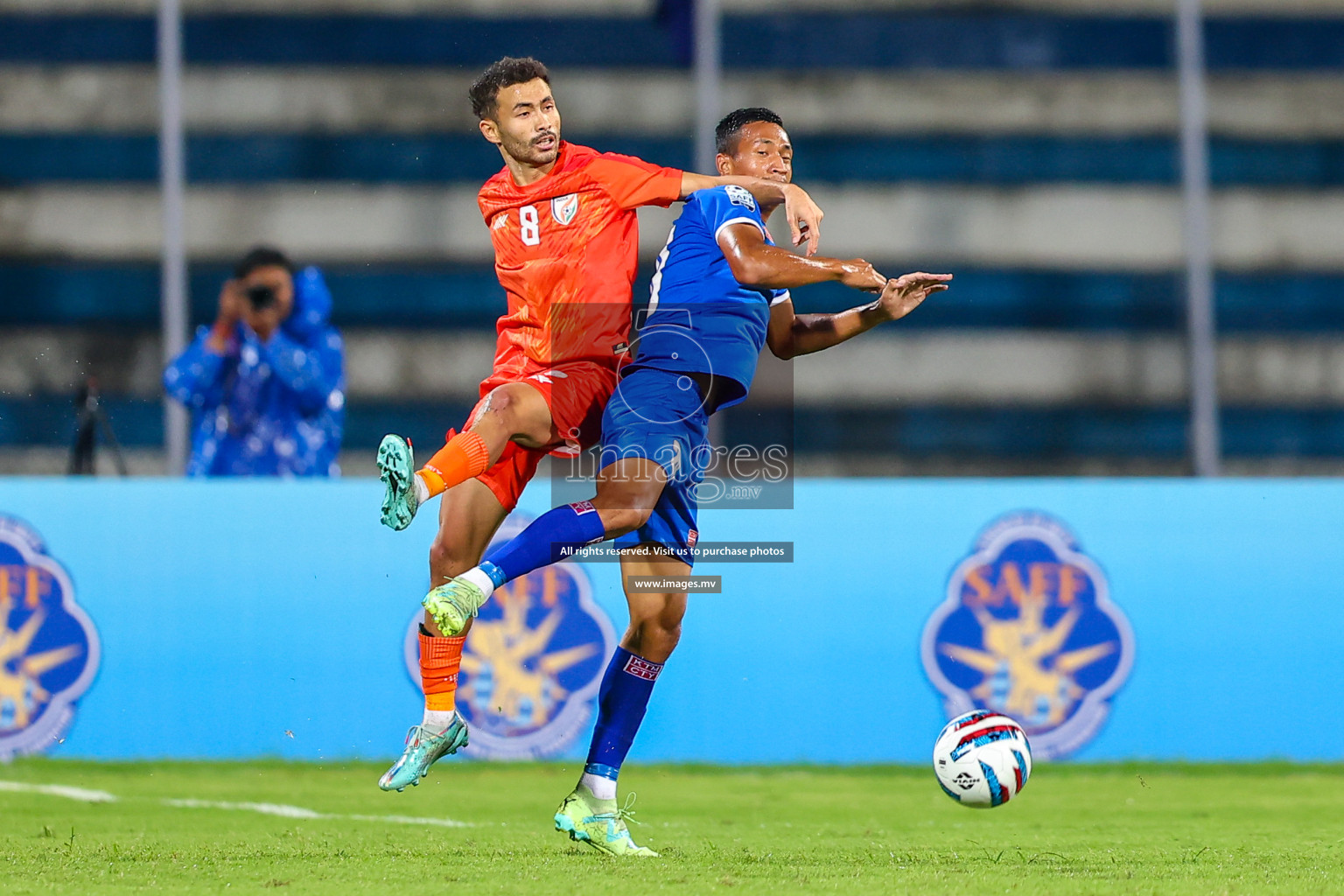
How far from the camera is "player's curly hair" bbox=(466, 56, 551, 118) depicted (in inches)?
214

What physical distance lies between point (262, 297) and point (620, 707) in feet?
14.9

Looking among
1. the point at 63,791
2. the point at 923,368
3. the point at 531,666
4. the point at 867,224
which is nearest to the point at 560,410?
the point at 531,666

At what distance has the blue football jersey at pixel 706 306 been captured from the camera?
537 cm

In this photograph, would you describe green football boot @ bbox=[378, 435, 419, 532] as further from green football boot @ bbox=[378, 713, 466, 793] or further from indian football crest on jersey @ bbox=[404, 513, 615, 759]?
indian football crest on jersey @ bbox=[404, 513, 615, 759]

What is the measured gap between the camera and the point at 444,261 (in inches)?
908

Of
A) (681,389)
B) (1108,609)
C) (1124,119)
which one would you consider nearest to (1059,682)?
(1108,609)

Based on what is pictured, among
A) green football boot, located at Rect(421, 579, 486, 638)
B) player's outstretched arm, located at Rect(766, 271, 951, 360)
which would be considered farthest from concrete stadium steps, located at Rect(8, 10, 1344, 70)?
green football boot, located at Rect(421, 579, 486, 638)

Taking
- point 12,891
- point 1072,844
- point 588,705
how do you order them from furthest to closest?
point 588,705
point 1072,844
point 12,891

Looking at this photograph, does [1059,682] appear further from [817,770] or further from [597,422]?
[597,422]

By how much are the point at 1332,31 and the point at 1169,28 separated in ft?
8.82

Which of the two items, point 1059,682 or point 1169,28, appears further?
point 1169,28

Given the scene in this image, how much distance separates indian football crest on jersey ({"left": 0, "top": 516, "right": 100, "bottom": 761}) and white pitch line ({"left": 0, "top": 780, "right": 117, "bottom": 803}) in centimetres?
38

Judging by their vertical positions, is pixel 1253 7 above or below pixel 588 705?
above

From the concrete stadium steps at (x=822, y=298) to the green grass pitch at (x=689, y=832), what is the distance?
39.7ft
